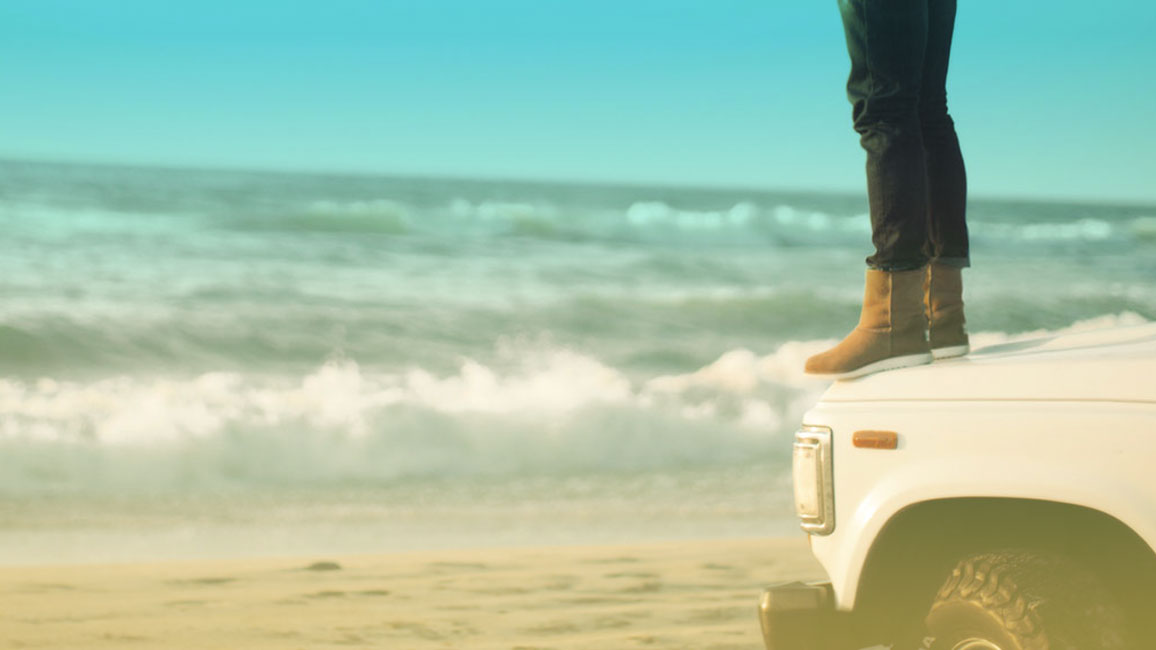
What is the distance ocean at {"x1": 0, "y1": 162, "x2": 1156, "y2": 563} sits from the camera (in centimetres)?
805

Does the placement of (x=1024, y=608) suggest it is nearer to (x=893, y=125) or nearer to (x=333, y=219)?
(x=893, y=125)

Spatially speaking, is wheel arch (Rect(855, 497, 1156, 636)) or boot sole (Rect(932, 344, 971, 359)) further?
boot sole (Rect(932, 344, 971, 359))

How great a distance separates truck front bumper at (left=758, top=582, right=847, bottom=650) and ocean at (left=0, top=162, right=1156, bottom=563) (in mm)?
4386

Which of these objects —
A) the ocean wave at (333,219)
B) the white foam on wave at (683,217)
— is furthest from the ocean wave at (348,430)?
the white foam on wave at (683,217)

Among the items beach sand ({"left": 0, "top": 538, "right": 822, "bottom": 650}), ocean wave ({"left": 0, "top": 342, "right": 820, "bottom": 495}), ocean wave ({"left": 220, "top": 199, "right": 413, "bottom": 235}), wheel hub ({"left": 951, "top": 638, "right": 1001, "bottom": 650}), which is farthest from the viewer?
ocean wave ({"left": 220, "top": 199, "right": 413, "bottom": 235})

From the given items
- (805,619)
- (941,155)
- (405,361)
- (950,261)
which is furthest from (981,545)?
(405,361)

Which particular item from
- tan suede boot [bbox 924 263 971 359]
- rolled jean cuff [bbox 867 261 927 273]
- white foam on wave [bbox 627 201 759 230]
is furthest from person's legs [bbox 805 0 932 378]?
white foam on wave [bbox 627 201 759 230]

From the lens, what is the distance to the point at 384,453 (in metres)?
10.1

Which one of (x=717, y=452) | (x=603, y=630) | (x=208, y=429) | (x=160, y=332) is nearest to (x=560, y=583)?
(x=603, y=630)

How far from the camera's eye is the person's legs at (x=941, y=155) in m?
3.32

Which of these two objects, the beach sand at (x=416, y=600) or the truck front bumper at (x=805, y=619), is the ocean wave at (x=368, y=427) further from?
the truck front bumper at (x=805, y=619)

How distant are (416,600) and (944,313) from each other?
132 inches

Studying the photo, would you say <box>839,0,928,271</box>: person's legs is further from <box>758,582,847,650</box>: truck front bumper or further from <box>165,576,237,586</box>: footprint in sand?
<box>165,576,237,586</box>: footprint in sand

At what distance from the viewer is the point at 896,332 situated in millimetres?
2961
